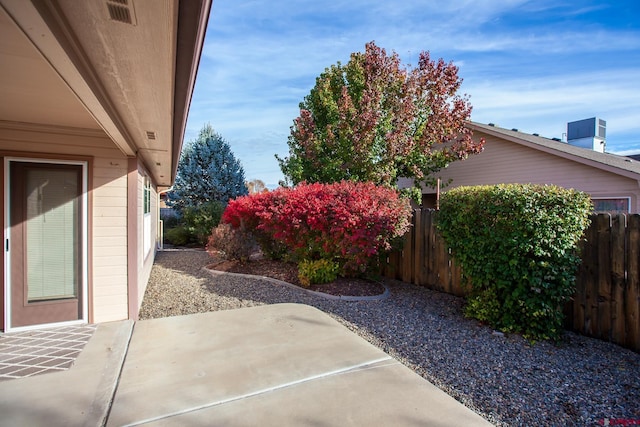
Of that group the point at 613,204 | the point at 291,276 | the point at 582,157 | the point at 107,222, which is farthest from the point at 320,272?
the point at 613,204

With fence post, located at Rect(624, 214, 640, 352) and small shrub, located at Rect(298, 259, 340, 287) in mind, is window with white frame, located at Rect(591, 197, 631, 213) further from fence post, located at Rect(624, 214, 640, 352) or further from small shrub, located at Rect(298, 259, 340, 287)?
small shrub, located at Rect(298, 259, 340, 287)

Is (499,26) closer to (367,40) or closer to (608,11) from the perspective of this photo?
(608,11)

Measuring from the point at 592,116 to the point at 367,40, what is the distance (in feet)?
34.8

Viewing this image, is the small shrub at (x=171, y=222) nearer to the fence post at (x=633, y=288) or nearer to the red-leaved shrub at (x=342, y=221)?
the red-leaved shrub at (x=342, y=221)

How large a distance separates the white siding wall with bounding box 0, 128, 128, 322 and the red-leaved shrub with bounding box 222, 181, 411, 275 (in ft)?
9.60

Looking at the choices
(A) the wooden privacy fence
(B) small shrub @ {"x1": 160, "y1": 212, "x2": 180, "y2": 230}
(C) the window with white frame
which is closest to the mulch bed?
(A) the wooden privacy fence

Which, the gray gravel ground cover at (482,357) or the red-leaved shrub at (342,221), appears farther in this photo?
the red-leaved shrub at (342,221)

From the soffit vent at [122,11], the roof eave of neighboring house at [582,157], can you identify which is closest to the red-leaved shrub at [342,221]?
the soffit vent at [122,11]

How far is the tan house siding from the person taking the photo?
8.41 m

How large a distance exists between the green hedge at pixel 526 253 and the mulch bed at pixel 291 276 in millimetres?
2011

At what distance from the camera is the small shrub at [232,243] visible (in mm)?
8164

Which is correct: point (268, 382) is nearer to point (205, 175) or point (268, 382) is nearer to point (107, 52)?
point (107, 52)

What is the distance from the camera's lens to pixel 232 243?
8133 mm

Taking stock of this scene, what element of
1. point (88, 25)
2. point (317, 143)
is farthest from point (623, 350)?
point (317, 143)
